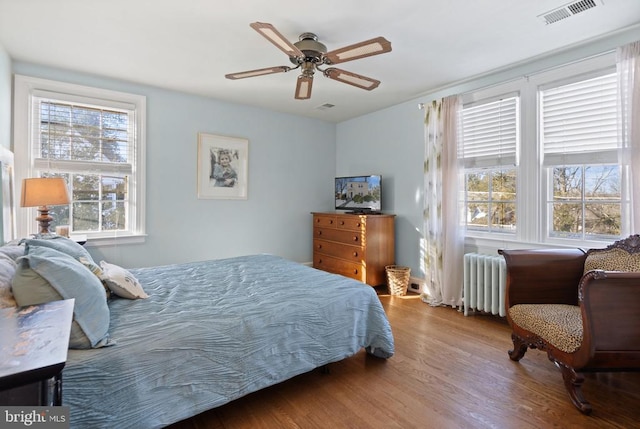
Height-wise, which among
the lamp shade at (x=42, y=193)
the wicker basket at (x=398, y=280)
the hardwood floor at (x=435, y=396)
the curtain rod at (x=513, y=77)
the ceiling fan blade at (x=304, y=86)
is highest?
the curtain rod at (x=513, y=77)

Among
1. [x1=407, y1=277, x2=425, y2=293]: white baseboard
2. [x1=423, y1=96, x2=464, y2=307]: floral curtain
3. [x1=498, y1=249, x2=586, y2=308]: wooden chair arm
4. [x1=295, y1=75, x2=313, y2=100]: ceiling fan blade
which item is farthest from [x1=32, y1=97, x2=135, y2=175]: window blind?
[x1=498, y1=249, x2=586, y2=308]: wooden chair arm

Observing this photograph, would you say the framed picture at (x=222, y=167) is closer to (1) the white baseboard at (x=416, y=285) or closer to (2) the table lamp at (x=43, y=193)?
(2) the table lamp at (x=43, y=193)

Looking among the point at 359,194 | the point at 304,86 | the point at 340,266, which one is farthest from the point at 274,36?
the point at 340,266

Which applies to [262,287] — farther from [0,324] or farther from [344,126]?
[344,126]

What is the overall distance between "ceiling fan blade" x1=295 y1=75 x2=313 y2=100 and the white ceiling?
0.35 meters

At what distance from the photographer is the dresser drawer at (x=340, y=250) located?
13.8ft

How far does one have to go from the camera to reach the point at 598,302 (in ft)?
5.89

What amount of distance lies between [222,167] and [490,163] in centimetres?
331

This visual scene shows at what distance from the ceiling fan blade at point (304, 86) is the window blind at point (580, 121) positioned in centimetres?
222

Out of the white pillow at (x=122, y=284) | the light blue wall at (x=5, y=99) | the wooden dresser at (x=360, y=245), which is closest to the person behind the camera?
the white pillow at (x=122, y=284)

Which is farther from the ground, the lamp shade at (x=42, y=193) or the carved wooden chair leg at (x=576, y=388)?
the lamp shade at (x=42, y=193)

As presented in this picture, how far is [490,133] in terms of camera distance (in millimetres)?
3432

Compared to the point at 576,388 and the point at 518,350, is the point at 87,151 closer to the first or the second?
the point at 518,350

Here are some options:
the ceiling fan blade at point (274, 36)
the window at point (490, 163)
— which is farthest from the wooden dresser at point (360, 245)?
the ceiling fan blade at point (274, 36)
